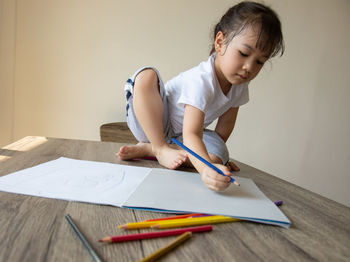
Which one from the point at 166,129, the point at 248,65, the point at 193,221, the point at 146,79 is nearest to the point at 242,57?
the point at 248,65

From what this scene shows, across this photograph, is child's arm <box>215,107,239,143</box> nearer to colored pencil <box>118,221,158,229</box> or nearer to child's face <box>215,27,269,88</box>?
child's face <box>215,27,269,88</box>

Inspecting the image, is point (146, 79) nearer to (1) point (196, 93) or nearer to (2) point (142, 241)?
(1) point (196, 93)

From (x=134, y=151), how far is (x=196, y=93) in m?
0.21

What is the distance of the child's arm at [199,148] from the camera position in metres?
0.41

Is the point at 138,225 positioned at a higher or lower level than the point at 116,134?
higher

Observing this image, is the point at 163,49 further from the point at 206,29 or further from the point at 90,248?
the point at 90,248

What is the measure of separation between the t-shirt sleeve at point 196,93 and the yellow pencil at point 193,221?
1.15ft

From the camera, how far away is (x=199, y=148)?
54 cm

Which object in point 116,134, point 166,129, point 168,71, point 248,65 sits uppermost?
point 248,65

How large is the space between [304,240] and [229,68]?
479 millimetres

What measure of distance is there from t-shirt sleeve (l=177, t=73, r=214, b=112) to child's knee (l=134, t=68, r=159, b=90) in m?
0.08

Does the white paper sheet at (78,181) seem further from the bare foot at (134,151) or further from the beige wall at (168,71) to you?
the beige wall at (168,71)

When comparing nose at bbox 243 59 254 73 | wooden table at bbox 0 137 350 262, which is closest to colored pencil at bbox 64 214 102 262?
wooden table at bbox 0 137 350 262

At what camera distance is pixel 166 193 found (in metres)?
0.38
